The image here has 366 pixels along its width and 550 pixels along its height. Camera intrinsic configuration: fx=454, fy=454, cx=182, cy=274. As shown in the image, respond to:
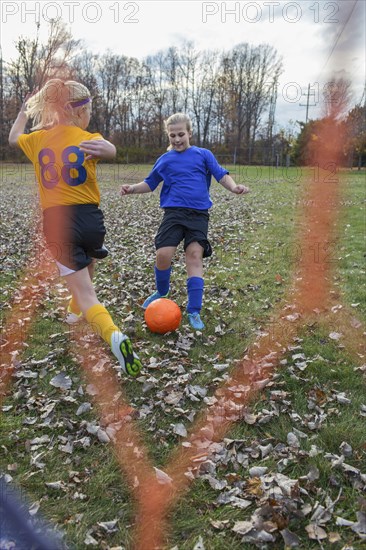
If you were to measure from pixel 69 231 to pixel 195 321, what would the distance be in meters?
1.84

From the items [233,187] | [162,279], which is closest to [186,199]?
[233,187]

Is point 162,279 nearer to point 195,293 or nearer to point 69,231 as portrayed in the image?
point 195,293

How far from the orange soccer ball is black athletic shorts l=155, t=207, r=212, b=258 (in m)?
0.69

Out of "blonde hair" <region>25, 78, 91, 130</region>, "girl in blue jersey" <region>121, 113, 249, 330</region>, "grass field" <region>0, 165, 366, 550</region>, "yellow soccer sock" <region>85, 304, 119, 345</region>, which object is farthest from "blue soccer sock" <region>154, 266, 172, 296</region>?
"blonde hair" <region>25, 78, 91, 130</region>

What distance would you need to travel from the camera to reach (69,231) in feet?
13.3

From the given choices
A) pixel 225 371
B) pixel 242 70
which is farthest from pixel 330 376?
pixel 242 70

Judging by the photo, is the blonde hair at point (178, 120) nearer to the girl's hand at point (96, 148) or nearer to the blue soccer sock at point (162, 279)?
the girl's hand at point (96, 148)

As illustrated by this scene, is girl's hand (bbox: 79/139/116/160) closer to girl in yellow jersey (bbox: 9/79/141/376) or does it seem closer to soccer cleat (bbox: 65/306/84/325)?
girl in yellow jersey (bbox: 9/79/141/376)

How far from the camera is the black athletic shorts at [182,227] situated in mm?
5117

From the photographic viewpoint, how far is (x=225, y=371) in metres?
4.25

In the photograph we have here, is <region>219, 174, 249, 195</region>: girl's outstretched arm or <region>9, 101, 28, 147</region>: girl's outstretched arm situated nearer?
<region>9, 101, 28, 147</region>: girl's outstretched arm

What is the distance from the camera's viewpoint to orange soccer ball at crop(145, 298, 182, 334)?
16.3 ft

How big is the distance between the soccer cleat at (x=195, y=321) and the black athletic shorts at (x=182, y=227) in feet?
2.66

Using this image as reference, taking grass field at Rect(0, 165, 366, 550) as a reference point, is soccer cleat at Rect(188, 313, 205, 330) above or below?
above
